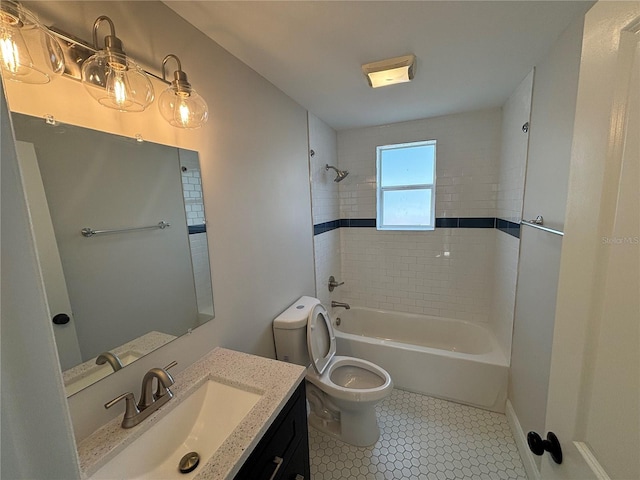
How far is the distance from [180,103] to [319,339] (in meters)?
1.63

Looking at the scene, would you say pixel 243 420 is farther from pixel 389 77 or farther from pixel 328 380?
pixel 389 77

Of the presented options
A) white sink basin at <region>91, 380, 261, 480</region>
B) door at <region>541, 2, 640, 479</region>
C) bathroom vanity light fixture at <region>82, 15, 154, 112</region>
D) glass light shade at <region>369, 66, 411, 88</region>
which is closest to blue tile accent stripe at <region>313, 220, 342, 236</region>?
glass light shade at <region>369, 66, 411, 88</region>

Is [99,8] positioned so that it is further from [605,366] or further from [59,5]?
[605,366]

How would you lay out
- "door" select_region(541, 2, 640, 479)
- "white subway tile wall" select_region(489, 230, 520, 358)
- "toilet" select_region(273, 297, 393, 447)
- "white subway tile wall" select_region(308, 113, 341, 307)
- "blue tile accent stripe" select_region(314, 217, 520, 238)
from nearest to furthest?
"door" select_region(541, 2, 640, 479) < "toilet" select_region(273, 297, 393, 447) < "white subway tile wall" select_region(489, 230, 520, 358) < "blue tile accent stripe" select_region(314, 217, 520, 238) < "white subway tile wall" select_region(308, 113, 341, 307)

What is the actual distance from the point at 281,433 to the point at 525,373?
1568mm

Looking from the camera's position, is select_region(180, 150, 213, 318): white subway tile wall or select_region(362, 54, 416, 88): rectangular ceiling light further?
select_region(362, 54, 416, 88): rectangular ceiling light

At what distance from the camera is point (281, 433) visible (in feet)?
3.29

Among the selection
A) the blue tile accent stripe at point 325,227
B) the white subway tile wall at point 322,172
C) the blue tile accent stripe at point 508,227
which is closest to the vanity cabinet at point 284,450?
the blue tile accent stripe at point 325,227

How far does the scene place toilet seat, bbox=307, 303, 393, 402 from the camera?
166 centimetres

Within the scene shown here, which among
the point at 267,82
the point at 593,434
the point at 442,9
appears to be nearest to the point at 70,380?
the point at 593,434

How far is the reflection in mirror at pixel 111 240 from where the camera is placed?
2.49ft

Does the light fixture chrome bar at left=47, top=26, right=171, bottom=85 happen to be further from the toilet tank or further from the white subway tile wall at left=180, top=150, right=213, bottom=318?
Result: the toilet tank

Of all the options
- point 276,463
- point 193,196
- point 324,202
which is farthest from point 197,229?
point 324,202

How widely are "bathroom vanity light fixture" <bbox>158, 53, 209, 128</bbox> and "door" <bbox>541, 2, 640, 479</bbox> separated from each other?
120 cm
